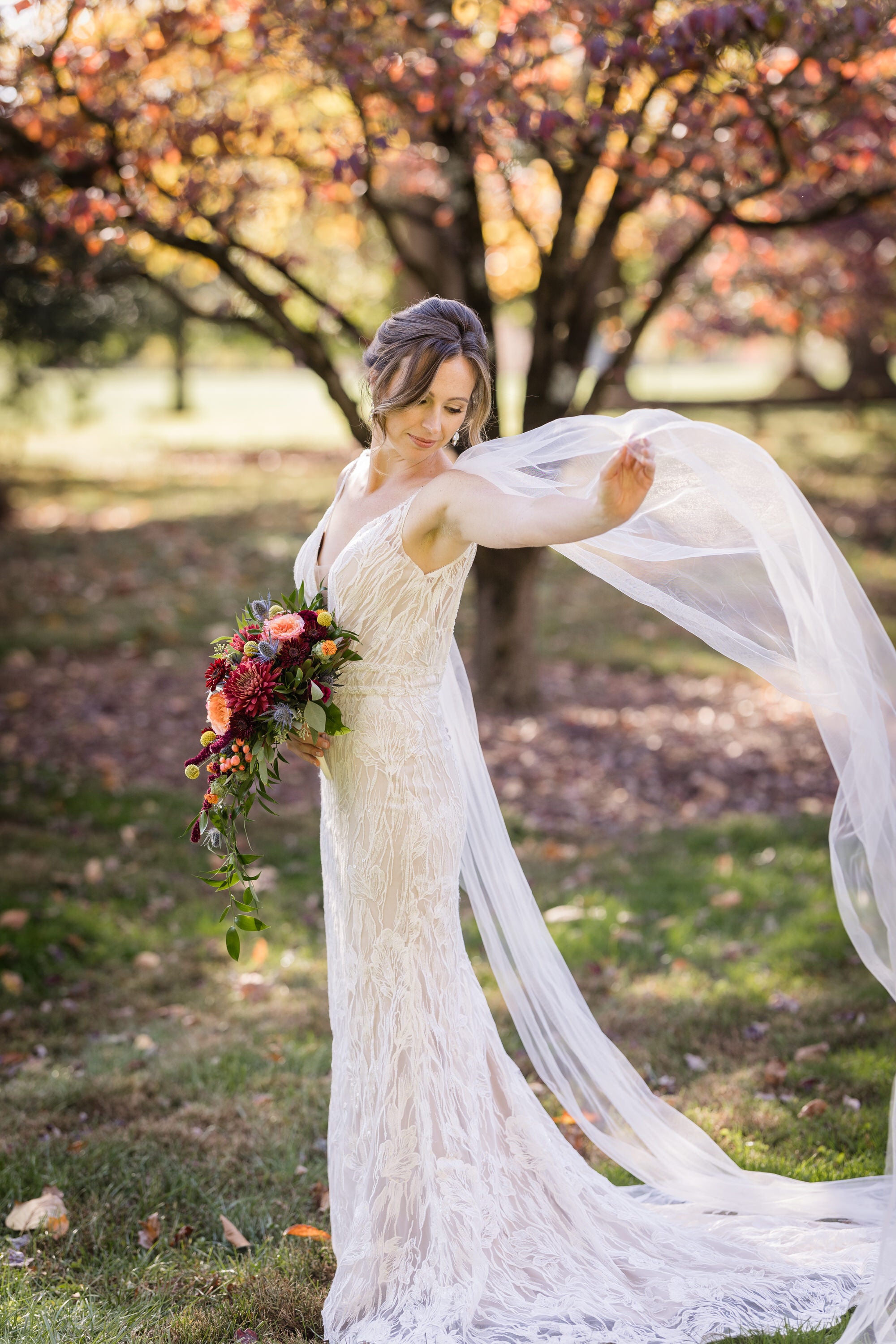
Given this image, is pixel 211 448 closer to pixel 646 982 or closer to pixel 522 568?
pixel 522 568

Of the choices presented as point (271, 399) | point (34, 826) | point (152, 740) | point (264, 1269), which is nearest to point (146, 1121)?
point (264, 1269)

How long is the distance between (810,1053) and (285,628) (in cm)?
276

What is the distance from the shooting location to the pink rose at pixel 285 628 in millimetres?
3051

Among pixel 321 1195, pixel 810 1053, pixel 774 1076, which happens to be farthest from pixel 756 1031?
pixel 321 1195

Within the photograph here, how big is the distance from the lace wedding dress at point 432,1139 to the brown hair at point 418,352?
0.31 metres

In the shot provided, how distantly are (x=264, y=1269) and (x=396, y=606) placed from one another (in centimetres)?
191

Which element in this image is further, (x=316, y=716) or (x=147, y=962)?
(x=147, y=962)

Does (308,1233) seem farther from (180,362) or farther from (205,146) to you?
(180,362)

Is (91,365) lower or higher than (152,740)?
higher

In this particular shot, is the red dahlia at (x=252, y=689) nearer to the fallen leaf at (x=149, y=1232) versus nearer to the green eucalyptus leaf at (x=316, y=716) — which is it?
the green eucalyptus leaf at (x=316, y=716)

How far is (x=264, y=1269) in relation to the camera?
134 inches

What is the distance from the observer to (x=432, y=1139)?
325 cm

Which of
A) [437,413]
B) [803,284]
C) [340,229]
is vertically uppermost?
[340,229]

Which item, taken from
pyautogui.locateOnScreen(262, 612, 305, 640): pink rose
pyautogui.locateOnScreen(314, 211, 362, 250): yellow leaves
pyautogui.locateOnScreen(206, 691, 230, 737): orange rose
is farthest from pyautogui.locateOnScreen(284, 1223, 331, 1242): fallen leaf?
pyautogui.locateOnScreen(314, 211, 362, 250): yellow leaves
